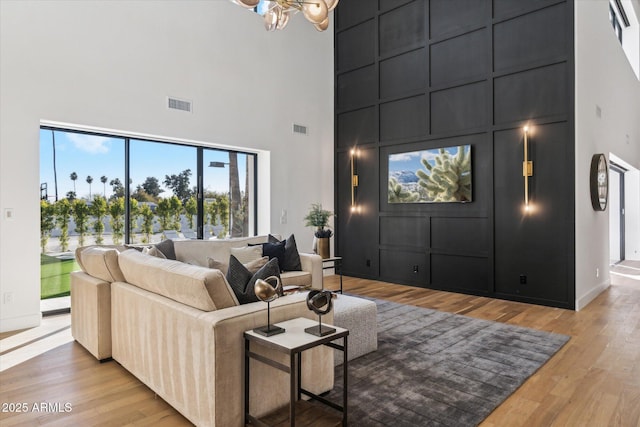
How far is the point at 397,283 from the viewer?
21.9 feet

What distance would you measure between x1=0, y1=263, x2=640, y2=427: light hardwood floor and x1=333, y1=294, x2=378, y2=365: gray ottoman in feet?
3.65

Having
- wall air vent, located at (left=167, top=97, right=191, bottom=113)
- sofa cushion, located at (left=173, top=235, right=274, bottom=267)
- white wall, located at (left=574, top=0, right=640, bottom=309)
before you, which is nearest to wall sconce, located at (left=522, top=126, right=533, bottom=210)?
white wall, located at (left=574, top=0, right=640, bottom=309)

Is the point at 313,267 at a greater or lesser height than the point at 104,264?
lesser

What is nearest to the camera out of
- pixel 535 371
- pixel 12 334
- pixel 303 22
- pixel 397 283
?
pixel 535 371

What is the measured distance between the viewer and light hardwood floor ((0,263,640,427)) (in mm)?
2453

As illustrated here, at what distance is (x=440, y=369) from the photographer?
10.4 feet

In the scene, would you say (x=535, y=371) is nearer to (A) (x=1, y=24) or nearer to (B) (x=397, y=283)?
(B) (x=397, y=283)

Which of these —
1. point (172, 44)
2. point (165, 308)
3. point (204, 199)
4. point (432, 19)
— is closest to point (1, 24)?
point (172, 44)

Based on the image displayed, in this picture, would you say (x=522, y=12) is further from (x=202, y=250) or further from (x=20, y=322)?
(x=20, y=322)

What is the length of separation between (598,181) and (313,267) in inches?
159

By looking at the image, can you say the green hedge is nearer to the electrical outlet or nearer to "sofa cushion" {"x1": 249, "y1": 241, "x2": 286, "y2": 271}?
the electrical outlet

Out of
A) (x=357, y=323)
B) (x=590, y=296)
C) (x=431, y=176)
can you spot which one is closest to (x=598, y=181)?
(x=590, y=296)

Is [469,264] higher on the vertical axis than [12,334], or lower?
higher

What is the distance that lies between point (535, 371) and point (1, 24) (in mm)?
6016
